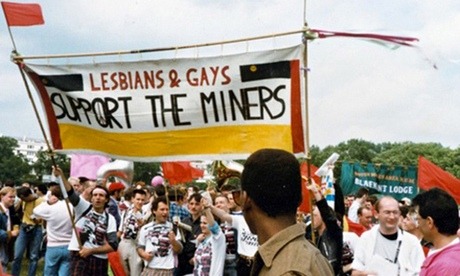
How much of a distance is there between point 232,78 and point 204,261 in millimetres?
2695

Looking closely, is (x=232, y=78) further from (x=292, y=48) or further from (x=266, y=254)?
(x=266, y=254)

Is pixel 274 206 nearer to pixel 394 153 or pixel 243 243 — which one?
pixel 243 243

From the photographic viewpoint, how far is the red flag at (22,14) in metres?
6.85

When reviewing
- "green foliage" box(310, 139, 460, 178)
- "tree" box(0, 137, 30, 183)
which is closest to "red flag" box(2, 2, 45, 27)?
"green foliage" box(310, 139, 460, 178)

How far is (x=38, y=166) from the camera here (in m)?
117

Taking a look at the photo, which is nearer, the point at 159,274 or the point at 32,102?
the point at 32,102

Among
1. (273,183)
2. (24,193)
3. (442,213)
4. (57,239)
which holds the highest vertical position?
(273,183)

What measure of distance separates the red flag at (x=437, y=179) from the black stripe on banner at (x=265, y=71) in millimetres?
5736

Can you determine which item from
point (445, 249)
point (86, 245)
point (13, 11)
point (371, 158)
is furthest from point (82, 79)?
point (371, 158)

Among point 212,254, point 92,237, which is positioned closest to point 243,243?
point 212,254

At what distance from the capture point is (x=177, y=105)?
6340 mm

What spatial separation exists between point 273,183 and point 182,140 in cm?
383

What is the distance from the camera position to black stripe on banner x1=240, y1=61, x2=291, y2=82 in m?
6.02

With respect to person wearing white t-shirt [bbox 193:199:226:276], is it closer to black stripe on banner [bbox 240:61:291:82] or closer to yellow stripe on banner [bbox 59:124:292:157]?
yellow stripe on banner [bbox 59:124:292:157]
